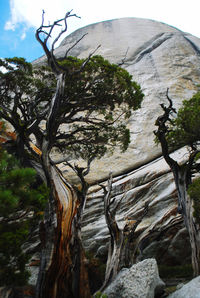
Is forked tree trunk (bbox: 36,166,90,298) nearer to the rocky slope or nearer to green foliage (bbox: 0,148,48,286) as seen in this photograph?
green foliage (bbox: 0,148,48,286)

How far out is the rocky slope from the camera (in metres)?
11.6

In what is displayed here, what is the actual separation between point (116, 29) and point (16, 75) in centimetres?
3422

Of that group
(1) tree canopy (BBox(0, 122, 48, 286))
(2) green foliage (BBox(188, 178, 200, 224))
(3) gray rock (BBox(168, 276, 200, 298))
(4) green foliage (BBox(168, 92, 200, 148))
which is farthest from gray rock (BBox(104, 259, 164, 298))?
(4) green foliage (BBox(168, 92, 200, 148))

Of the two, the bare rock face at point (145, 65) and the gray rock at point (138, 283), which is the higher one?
the bare rock face at point (145, 65)

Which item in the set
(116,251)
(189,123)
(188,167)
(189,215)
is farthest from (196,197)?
(116,251)

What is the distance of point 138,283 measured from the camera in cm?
644

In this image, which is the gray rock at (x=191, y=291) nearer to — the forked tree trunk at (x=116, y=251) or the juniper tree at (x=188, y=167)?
the juniper tree at (x=188, y=167)

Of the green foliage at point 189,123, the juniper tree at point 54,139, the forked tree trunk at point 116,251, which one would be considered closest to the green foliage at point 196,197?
the green foliage at point 189,123

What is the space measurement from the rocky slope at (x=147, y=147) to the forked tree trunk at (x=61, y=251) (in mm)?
3233

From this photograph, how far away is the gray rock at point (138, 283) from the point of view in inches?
243

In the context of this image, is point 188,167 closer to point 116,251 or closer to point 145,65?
point 116,251

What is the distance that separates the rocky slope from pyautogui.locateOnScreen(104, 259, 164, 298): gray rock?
8.08 feet

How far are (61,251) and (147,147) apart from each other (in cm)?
1384

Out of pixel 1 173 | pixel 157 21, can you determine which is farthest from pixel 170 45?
pixel 1 173
